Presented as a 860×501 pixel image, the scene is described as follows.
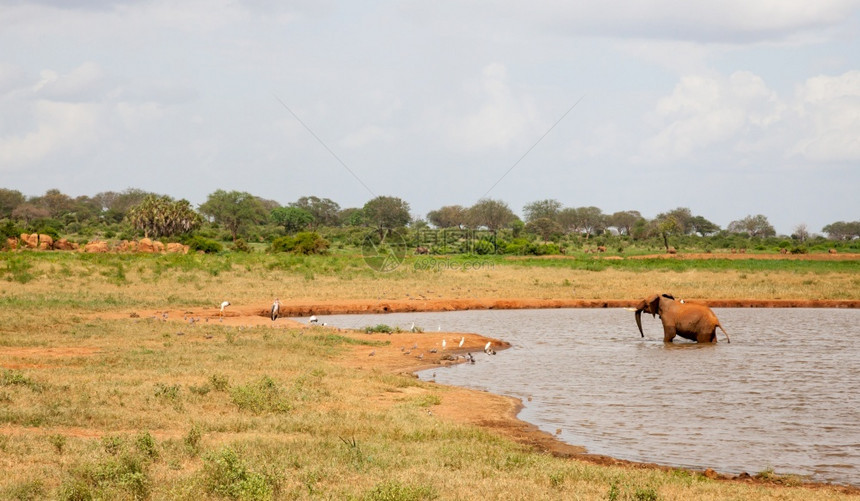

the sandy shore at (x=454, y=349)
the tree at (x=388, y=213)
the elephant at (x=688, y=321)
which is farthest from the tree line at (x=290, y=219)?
the elephant at (x=688, y=321)

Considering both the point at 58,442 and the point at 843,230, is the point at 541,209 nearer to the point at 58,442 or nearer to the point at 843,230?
the point at 843,230

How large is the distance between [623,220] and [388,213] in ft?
155

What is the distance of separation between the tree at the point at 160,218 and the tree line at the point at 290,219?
92mm

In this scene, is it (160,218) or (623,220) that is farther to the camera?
(623,220)

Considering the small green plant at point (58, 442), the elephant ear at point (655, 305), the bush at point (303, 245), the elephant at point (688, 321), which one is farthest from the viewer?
the bush at point (303, 245)

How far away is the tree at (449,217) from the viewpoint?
124m

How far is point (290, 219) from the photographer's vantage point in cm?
11144

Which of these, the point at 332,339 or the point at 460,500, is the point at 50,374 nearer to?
the point at 332,339

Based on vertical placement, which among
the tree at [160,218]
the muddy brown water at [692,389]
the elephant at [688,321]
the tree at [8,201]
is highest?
the tree at [8,201]

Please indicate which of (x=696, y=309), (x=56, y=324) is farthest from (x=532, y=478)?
(x=56, y=324)

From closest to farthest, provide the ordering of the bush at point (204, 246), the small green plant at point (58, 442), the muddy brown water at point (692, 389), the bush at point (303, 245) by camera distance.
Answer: the small green plant at point (58, 442)
the muddy brown water at point (692, 389)
the bush at point (303, 245)
the bush at point (204, 246)

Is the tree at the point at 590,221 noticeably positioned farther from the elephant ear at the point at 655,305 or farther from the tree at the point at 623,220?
the elephant ear at the point at 655,305

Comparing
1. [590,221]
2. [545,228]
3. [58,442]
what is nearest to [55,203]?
[545,228]

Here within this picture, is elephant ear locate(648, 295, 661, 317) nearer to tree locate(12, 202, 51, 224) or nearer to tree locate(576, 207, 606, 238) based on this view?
tree locate(12, 202, 51, 224)
